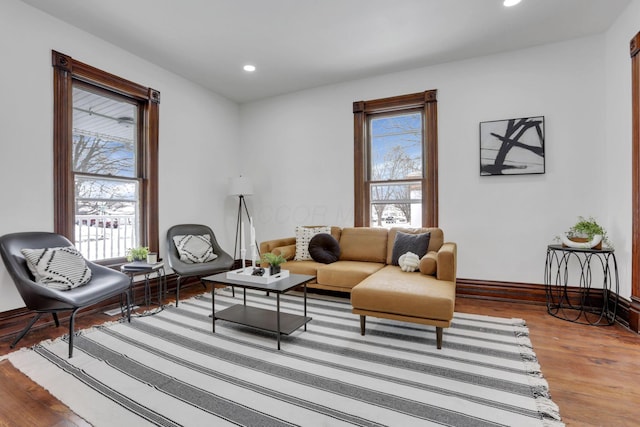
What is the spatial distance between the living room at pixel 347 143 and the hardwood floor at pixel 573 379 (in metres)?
0.70

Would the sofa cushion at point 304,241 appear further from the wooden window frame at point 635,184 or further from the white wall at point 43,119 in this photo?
the wooden window frame at point 635,184

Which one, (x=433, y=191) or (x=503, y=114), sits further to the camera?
(x=433, y=191)

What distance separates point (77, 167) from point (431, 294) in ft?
12.0

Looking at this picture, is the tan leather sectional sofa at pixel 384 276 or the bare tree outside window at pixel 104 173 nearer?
the tan leather sectional sofa at pixel 384 276

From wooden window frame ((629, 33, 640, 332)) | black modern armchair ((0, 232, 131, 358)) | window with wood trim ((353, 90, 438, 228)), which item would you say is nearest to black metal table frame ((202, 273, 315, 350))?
black modern armchair ((0, 232, 131, 358))

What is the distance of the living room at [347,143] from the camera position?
9.16 ft

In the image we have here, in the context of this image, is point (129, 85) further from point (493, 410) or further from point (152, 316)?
point (493, 410)

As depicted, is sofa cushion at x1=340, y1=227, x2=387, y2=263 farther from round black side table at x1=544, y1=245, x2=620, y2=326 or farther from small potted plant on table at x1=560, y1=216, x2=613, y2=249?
small potted plant on table at x1=560, y1=216, x2=613, y2=249

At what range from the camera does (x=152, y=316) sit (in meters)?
3.09

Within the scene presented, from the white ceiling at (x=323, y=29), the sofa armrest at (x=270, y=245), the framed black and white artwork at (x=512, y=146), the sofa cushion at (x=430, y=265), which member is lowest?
the sofa cushion at (x=430, y=265)

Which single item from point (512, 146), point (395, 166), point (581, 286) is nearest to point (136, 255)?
point (395, 166)

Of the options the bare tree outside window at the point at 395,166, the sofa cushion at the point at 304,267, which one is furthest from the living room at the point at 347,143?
the sofa cushion at the point at 304,267

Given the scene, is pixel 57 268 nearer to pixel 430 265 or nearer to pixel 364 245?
pixel 364 245

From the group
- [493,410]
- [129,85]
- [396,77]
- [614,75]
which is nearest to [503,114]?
[614,75]
